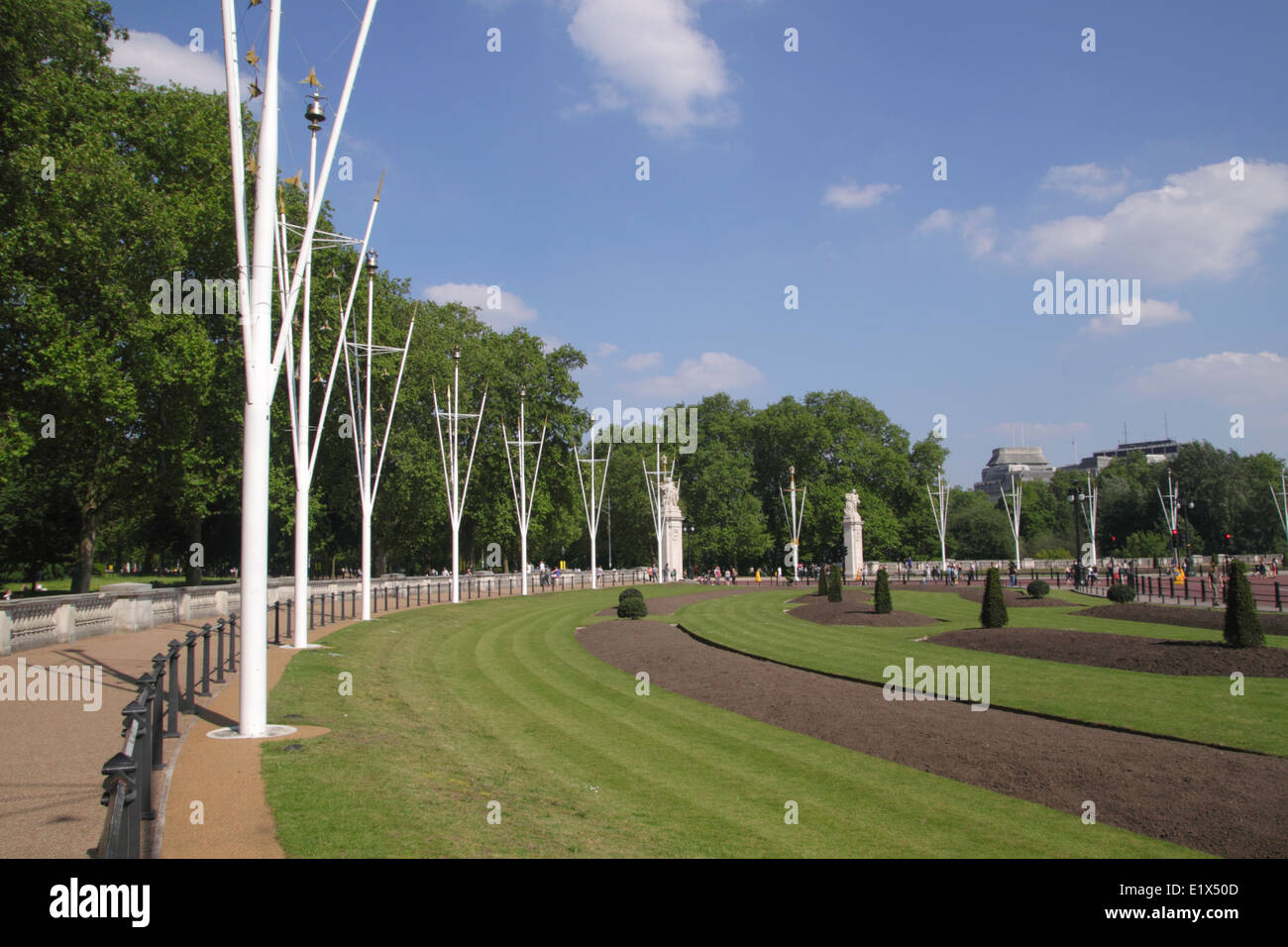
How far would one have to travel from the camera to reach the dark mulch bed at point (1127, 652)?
18625mm

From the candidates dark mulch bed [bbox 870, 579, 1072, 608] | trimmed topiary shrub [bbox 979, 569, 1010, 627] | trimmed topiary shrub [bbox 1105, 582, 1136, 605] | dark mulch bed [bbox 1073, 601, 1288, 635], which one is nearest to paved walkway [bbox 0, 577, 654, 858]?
trimmed topiary shrub [bbox 979, 569, 1010, 627]

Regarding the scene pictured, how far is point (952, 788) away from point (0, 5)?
3194cm

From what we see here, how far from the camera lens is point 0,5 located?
25.1 metres

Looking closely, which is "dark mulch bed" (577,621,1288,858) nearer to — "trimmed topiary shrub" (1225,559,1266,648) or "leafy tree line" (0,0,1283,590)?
"trimmed topiary shrub" (1225,559,1266,648)

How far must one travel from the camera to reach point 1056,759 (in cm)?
1248

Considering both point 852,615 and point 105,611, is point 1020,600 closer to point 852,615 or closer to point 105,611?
point 852,615

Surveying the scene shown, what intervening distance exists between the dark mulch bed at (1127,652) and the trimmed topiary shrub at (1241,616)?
0.90 ft

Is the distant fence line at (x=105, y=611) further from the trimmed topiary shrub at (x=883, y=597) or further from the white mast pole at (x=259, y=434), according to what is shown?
the trimmed topiary shrub at (x=883, y=597)

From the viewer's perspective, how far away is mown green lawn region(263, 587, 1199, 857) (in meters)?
8.62

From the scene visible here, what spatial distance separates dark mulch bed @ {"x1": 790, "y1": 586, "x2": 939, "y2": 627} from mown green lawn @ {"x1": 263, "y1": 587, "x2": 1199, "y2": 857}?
15552mm

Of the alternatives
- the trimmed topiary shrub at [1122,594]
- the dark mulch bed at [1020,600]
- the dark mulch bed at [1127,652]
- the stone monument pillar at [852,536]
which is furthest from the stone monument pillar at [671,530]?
the dark mulch bed at [1127,652]

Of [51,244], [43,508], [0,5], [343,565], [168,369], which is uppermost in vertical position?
[0,5]
